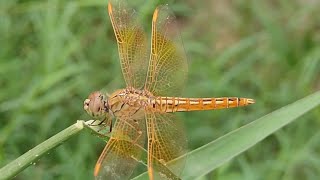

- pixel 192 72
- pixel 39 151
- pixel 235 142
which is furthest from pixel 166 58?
pixel 192 72

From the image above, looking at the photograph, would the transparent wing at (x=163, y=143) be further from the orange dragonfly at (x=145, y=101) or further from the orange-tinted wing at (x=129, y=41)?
the orange-tinted wing at (x=129, y=41)

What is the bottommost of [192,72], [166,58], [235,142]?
[192,72]

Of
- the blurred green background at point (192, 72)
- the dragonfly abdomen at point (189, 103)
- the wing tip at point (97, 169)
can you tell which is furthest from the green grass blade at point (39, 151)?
the blurred green background at point (192, 72)

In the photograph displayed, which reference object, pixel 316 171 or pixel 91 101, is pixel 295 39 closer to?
pixel 316 171

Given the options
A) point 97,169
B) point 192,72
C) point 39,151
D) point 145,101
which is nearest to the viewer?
point 39,151

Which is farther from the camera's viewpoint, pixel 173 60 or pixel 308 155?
pixel 308 155

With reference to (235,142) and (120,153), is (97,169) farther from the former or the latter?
(235,142)

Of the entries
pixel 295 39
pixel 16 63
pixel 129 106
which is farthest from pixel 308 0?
pixel 129 106
